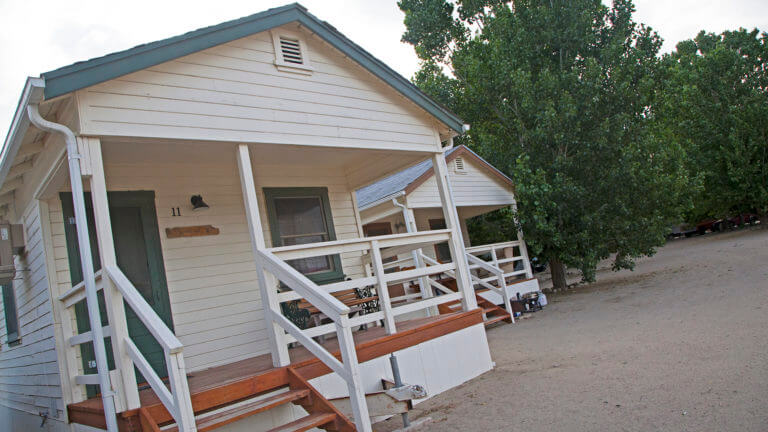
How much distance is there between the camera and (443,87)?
76.6 feet

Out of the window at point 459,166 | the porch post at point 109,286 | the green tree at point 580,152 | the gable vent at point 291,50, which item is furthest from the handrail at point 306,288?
the green tree at point 580,152

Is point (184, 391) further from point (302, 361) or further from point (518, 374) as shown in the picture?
point (518, 374)

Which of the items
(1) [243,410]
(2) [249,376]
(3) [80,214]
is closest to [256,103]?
(3) [80,214]

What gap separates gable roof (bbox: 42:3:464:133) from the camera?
13.3ft

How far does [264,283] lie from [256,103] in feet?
6.36

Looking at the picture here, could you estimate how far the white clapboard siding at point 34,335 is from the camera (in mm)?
5285

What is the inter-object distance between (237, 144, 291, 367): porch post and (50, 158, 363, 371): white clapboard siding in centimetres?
130

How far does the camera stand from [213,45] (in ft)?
16.3

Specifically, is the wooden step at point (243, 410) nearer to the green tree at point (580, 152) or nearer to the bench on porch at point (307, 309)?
the bench on porch at point (307, 309)

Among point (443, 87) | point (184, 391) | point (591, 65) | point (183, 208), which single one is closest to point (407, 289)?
point (183, 208)

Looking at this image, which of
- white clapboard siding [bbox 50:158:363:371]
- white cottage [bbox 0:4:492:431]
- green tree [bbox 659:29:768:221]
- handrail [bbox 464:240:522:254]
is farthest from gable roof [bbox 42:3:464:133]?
green tree [bbox 659:29:768:221]

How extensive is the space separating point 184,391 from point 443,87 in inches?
852

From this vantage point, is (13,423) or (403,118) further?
(13,423)

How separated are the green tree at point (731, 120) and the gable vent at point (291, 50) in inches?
725
